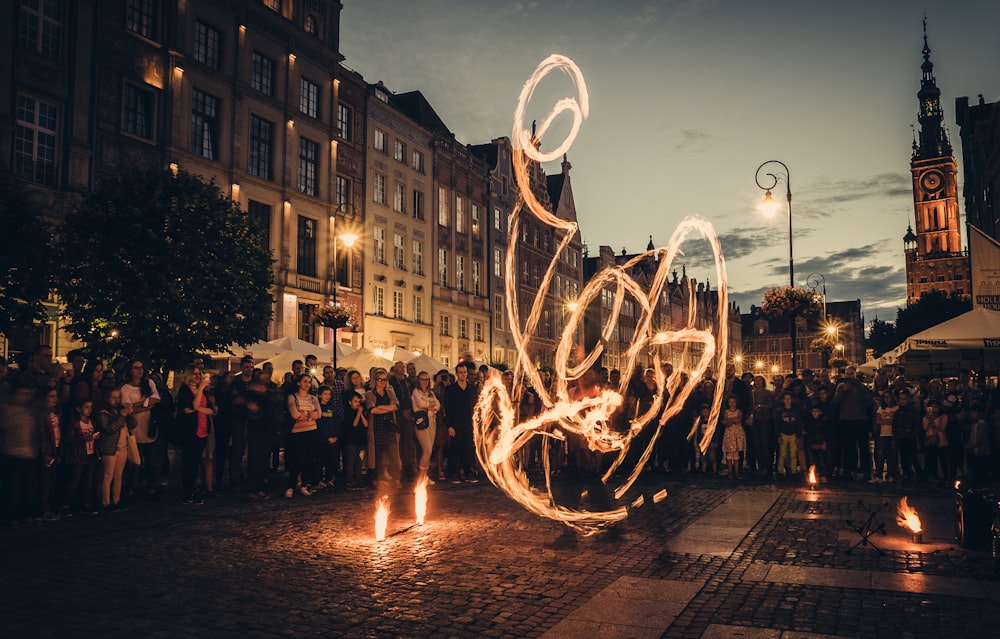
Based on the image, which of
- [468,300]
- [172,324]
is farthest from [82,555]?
[468,300]

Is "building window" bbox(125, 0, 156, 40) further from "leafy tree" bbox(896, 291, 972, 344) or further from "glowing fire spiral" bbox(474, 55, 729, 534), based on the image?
"leafy tree" bbox(896, 291, 972, 344)

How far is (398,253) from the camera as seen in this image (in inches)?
1694

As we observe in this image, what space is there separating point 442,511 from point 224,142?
81.6 feet

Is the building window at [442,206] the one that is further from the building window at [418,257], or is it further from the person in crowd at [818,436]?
the person in crowd at [818,436]

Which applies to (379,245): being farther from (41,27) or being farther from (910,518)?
(910,518)

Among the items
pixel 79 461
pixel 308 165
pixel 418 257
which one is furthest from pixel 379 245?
pixel 79 461

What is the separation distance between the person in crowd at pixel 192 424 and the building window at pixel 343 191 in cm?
2758

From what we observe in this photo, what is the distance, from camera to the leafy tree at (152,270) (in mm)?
20562

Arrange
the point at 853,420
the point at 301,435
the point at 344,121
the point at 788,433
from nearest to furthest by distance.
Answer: the point at 301,435 → the point at 853,420 → the point at 788,433 → the point at 344,121

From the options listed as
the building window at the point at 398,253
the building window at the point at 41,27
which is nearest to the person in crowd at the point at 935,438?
the building window at the point at 41,27

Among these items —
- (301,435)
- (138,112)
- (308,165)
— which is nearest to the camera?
(301,435)

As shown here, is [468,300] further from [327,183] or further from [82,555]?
[82,555]

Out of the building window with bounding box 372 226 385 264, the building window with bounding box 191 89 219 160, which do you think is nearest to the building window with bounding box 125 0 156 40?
the building window with bounding box 191 89 219 160

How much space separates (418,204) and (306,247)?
11022 mm
